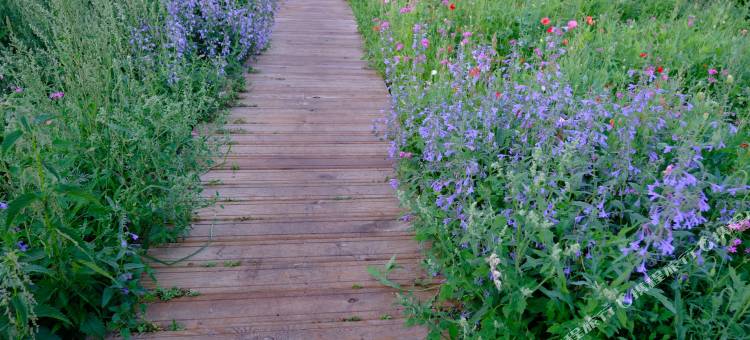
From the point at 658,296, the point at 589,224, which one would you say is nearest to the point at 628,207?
the point at 589,224

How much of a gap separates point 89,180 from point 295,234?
41.2 inches

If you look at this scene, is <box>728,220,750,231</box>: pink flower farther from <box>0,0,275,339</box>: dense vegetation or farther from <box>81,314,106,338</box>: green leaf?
<box>81,314,106,338</box>: green leaf

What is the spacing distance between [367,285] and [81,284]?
113 centimetres

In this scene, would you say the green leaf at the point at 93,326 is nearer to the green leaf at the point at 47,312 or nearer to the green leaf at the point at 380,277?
the green leaf at the point at 47,312

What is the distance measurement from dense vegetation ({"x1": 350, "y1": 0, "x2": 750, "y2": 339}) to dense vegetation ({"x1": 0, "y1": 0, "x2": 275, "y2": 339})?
45.9 inches

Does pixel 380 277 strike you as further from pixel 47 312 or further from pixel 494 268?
pixel 47 312

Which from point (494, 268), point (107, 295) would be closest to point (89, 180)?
point (107, 295)

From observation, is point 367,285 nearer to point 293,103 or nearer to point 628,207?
point 628,207

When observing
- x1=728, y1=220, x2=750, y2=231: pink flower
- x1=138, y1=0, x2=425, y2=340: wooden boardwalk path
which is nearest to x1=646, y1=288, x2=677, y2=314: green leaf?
x1=728, y1=220, x2=750, y2=231: pink flower

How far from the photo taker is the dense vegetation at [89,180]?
1767mm

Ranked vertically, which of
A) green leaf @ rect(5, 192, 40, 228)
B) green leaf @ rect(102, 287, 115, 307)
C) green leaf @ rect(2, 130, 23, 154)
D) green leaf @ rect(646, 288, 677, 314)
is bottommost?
green leaf @ rect(102, 287, 115, 307)

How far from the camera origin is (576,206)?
2.22m

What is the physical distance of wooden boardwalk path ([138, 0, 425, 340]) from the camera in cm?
217

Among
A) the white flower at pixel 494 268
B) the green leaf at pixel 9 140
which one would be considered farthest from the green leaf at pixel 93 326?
the white flower at pixel 494 268
